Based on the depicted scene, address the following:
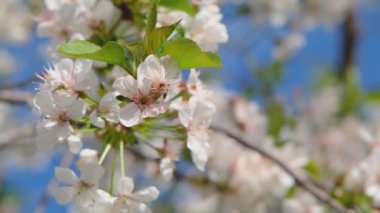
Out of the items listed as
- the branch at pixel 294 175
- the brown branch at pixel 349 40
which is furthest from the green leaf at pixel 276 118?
the brown branch at pixel 349 40

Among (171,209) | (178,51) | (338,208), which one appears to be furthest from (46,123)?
(171,209)

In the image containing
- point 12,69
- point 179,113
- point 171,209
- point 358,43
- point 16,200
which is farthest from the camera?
point 16,200

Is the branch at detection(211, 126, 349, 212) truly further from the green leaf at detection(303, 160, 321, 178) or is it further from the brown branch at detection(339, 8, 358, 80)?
the brown branch at detection(339, 8, 358, 80)

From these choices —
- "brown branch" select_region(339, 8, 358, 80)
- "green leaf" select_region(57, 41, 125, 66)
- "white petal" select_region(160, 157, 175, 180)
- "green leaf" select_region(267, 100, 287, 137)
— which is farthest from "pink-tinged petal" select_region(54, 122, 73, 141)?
"brown branch" select_region(339, 8, 358, 80)

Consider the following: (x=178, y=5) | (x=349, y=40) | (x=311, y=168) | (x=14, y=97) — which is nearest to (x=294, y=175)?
(x=311, y=168)

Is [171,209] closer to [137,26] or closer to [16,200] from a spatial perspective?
[16,200]

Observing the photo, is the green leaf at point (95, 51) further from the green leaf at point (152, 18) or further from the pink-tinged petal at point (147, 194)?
the pink-tinged petal at point (147, 194)

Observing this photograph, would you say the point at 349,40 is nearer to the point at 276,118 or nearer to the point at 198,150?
the point at 276,118
